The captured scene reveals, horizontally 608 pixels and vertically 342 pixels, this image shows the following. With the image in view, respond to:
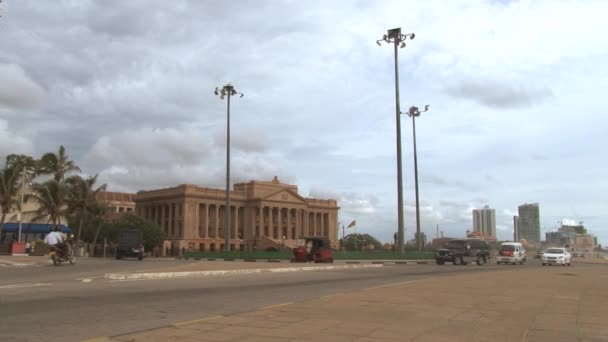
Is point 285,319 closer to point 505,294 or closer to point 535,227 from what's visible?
point 505,294

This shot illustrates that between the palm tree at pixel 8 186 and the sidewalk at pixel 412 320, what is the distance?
45.6 m

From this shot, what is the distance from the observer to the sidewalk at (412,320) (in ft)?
25.9

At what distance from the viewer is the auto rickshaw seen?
3675 centimetres

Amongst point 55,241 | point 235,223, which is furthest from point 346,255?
point 235,223

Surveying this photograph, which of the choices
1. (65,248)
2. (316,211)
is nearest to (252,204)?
(316,211)

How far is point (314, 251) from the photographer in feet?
121

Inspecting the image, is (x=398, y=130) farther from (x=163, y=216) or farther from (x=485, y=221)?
(x=485, y=221)

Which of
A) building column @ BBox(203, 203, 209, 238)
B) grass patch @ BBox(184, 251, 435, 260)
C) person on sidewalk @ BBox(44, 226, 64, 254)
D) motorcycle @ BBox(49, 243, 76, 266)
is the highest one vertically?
building column @ BBox(203, 203, 209, 238)

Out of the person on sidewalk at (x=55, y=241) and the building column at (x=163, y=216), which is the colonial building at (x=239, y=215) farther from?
the person on sidewalk at (x=55, y=241)

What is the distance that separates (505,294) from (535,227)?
152106 millimetres

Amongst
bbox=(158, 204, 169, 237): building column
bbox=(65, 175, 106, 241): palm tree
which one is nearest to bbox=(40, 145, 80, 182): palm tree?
bbox=(65, 175, 106, 241): palm tree

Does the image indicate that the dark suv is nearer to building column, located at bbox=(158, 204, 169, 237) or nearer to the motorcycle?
the motorcycle

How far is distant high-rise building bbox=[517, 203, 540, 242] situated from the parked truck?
12922 centimetres

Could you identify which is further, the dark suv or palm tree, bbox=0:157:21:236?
palm tree, bbox=0:157:21:236
